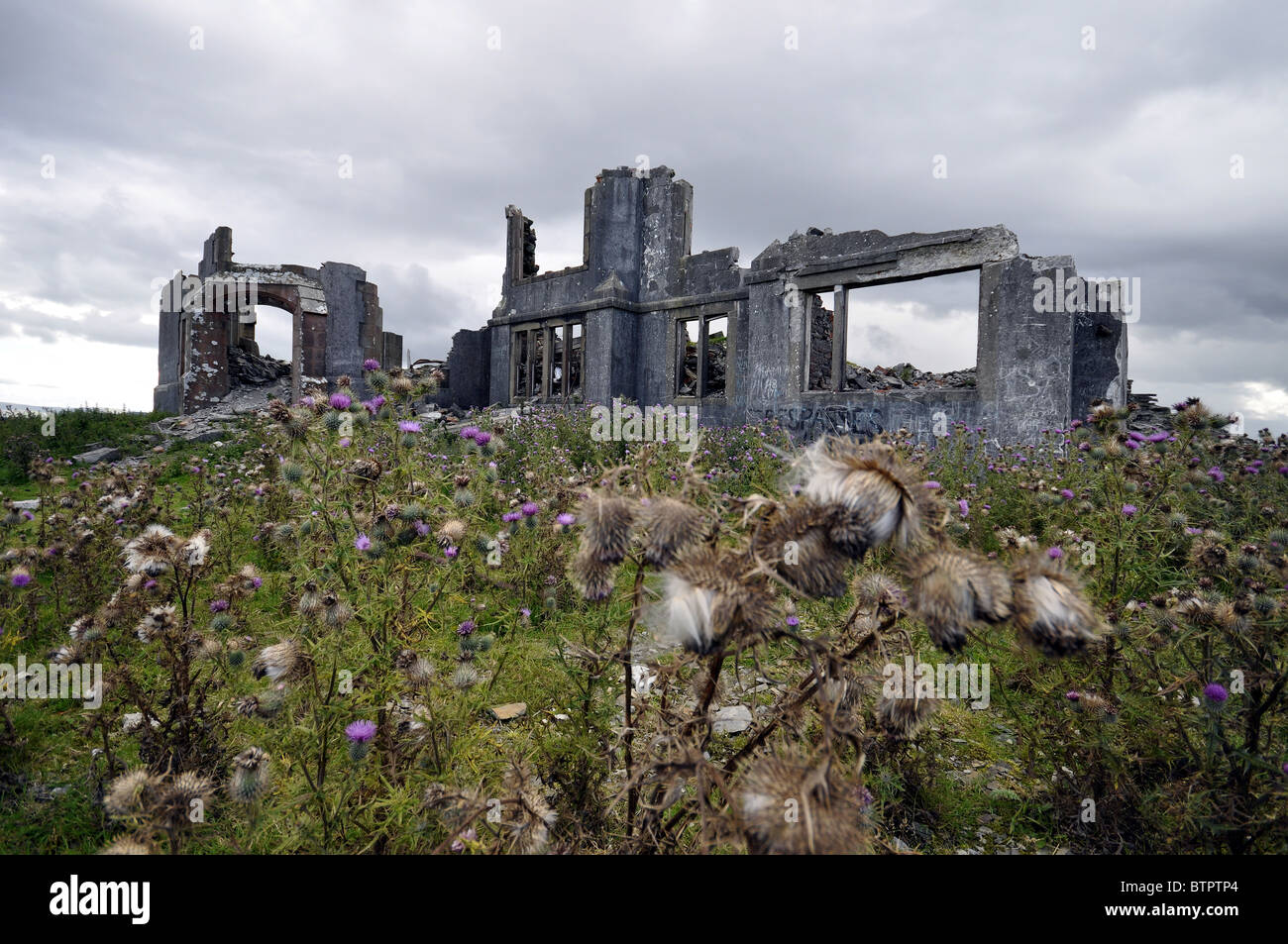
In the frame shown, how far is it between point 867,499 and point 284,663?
1602mm

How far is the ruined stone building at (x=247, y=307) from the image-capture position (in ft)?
61.1

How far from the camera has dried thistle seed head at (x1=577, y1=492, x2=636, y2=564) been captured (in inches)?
45.6

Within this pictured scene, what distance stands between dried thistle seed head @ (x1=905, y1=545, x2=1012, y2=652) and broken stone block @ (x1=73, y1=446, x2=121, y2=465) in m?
12.8

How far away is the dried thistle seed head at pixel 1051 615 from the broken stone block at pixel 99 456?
12890 mm

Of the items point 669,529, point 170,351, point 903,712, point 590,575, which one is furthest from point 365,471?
point 170,351

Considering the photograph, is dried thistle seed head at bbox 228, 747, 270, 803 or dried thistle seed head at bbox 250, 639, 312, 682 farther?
dried thistle seed head at bbox 250, 639, 312, 682

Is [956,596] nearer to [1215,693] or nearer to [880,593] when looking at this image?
[880,593]

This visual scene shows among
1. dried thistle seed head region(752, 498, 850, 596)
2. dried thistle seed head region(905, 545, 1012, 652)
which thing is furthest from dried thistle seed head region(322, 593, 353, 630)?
dried thistle seed head region(905, 545, 1012, 652)

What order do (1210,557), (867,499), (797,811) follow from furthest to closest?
(1210,557), (867,499), (797,811)

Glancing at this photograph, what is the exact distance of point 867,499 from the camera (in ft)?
3.24

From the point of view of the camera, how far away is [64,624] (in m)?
3.96

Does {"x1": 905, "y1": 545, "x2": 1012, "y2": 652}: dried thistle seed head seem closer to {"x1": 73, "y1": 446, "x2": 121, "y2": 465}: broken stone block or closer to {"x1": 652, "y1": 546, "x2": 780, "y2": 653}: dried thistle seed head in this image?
{"x1": 652, "y1": 546, "x2": 780, "y2": 653}: dried thistle seed head

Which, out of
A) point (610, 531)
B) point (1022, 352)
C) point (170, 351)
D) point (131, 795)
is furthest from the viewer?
point (170, 351)
